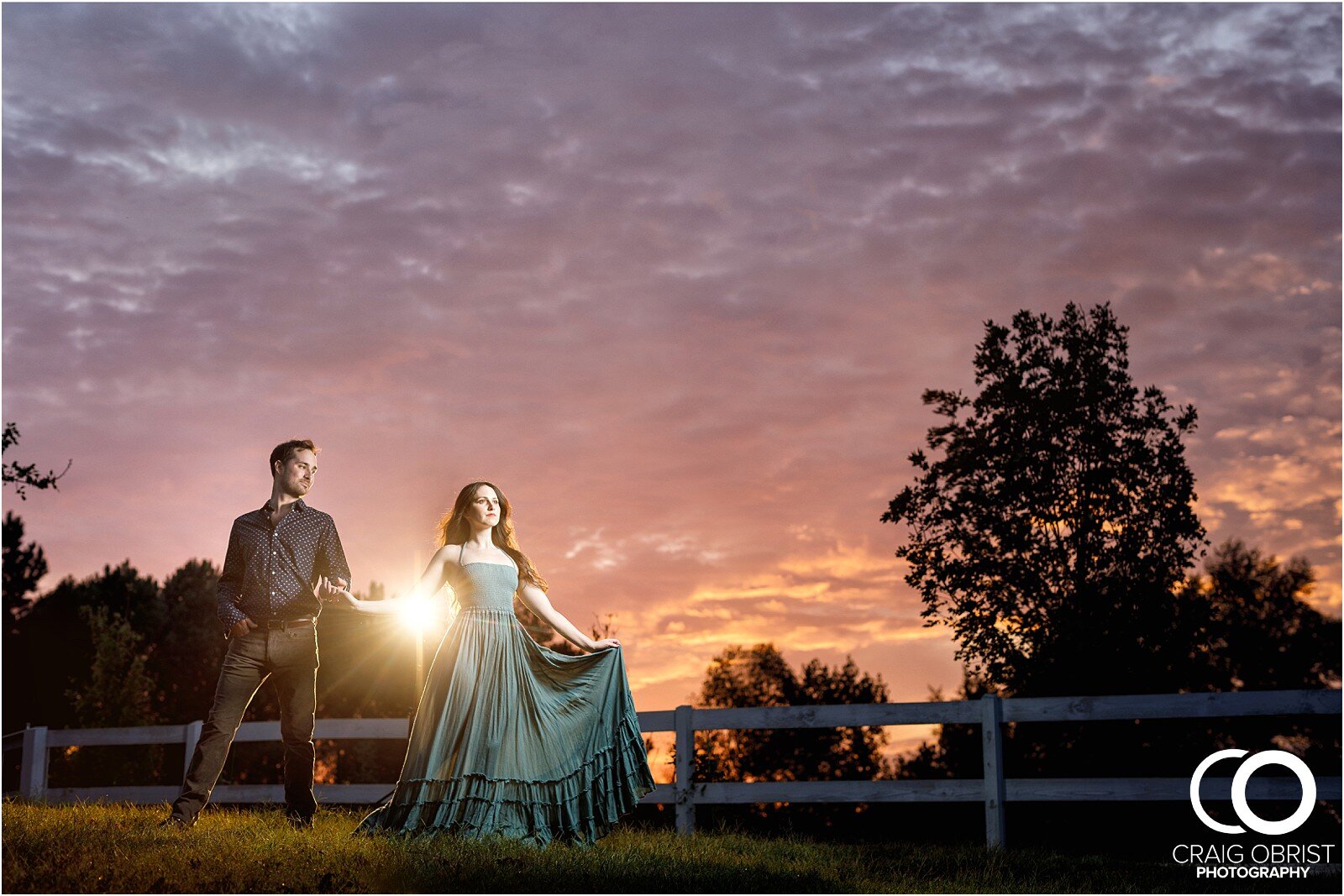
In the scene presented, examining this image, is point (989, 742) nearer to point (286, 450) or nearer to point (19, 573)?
point (286, 450)

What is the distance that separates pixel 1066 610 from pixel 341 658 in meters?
24.6

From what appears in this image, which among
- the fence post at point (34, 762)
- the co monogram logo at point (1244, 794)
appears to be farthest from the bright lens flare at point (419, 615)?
the fence post at point (34, 762)

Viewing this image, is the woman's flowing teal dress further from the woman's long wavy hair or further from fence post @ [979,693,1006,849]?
fence post @ [979,693,1006,849]

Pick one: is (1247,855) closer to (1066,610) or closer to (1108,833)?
(1108,833)

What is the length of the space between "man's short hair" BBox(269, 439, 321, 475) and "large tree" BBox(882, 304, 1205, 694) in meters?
16.9

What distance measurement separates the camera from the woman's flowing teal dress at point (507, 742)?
7.46m

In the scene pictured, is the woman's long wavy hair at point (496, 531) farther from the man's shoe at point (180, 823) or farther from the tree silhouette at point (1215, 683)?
the tree silhouette at point (1215, 683)

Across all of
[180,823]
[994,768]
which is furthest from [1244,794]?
[180,823]

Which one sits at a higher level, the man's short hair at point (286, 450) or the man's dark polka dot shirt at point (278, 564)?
the man's short hair at point (286, 450)

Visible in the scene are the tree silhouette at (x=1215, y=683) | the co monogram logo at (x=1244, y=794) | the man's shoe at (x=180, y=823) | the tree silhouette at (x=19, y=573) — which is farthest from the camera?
the tree silhouette at (x=19, y=573)

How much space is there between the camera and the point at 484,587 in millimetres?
7738

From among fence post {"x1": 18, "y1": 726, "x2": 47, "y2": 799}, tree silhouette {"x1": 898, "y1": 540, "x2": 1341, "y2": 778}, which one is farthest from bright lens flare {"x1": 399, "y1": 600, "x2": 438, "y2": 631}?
tree silhouette {"x1": 898, "y1": 540, "x2": 1341, "y2": 778}

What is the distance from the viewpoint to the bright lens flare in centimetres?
773

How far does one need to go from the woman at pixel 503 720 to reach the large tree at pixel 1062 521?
1548cm
